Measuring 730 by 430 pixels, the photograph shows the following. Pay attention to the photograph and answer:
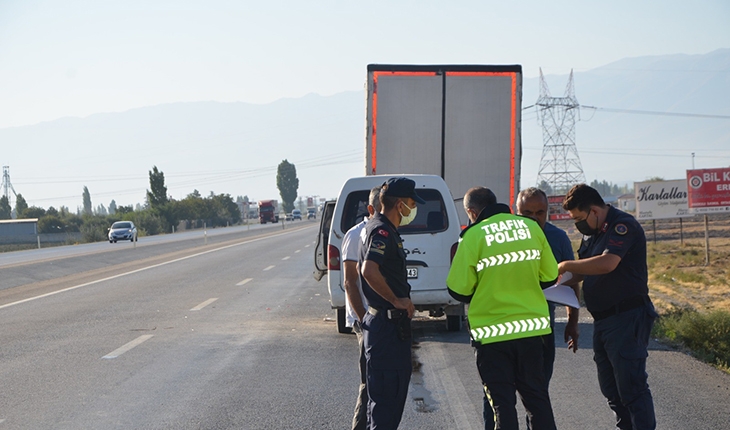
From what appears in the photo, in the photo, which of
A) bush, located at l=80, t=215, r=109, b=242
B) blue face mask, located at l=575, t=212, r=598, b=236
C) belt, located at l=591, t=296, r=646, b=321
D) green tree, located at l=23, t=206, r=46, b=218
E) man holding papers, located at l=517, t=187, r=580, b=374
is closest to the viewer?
belt, located at l=591, t=296, r=646, b=321

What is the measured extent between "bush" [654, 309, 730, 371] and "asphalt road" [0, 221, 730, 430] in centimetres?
40

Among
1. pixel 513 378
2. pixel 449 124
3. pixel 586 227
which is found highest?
pixel 449 124

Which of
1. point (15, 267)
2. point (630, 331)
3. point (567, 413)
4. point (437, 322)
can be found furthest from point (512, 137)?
point (15, 267)

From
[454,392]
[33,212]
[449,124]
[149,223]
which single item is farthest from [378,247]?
[33,212]

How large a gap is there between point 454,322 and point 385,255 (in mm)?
6902

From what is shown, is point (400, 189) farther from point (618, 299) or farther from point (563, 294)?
point (618, 299)

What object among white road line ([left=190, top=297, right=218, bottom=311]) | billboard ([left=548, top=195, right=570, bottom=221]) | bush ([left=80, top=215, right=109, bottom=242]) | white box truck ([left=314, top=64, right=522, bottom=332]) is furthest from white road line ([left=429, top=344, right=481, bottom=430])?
bush ([left=80, top=215, right=109, bottom=242])

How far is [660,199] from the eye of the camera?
32094 mm

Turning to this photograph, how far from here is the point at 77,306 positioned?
16812mm

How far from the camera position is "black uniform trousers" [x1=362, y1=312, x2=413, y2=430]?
5336 millimetres

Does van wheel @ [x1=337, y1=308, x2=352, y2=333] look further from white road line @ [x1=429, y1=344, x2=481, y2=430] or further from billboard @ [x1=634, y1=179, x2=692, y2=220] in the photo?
billboard @ [x1=634, y1=179, x2=692, y2=220]

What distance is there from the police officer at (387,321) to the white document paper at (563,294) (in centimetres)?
116

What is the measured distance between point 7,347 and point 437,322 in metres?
6.09

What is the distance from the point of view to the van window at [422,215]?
436 inches
